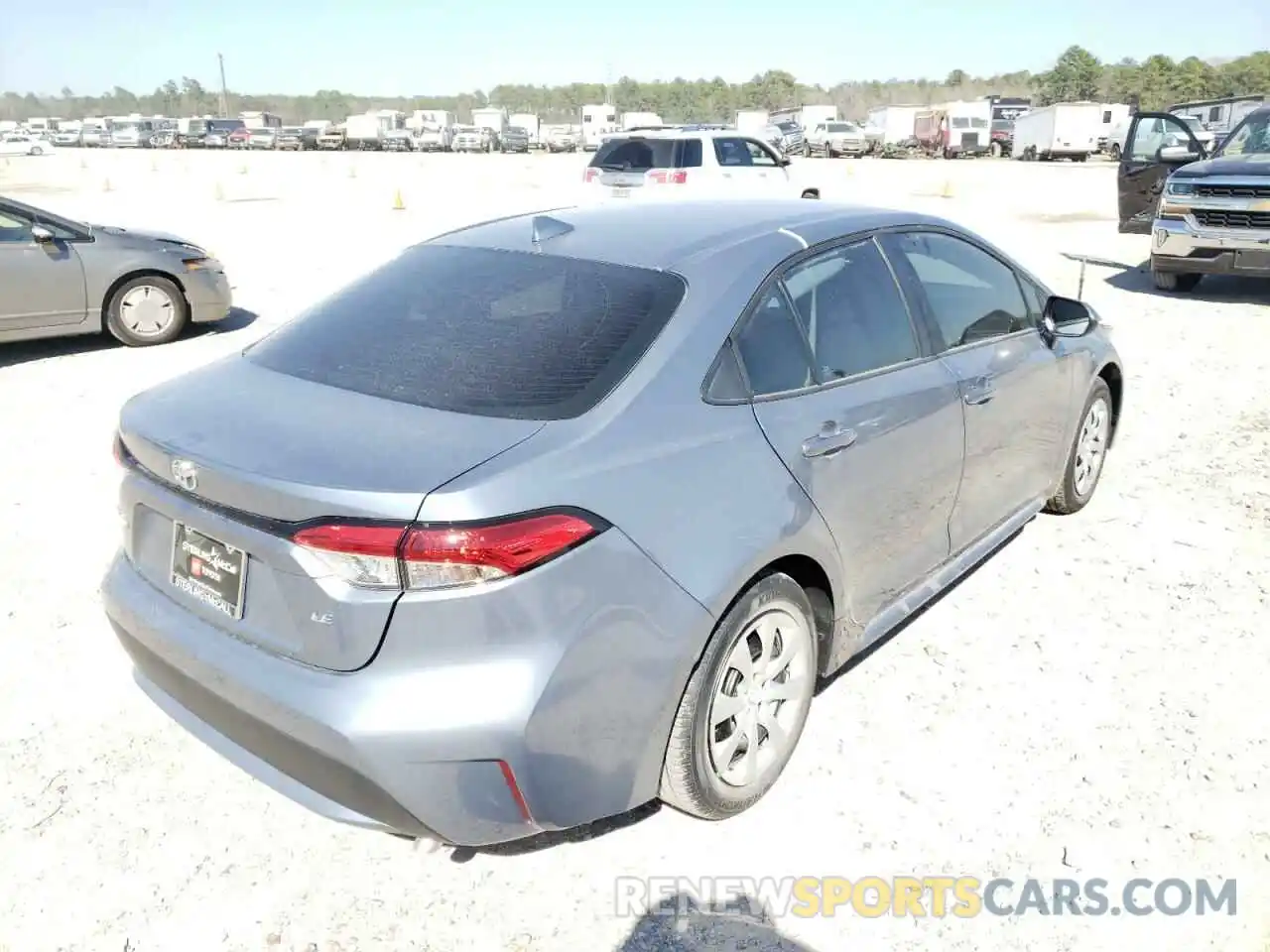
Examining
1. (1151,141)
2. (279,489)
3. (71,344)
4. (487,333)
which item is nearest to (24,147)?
(71,344)

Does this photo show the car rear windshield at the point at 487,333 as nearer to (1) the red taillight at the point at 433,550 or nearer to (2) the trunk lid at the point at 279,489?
(2) the trunk lid at the point at 279,489

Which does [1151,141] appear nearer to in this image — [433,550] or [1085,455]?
[1085,455]

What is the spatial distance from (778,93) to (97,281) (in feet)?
409

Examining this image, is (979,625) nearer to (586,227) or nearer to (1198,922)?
(1198,922)

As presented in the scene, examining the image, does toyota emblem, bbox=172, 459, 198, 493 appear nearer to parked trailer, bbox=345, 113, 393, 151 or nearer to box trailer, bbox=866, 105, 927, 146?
box trailer, bbox=866, 105, 927, 146

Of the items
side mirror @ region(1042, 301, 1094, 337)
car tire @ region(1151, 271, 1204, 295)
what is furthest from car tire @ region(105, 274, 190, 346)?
car tire @ region(1151, 271, 1204, 295)

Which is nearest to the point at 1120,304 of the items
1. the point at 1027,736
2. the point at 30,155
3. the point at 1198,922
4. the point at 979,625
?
the point at 979,625

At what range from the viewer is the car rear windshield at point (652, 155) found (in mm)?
15734

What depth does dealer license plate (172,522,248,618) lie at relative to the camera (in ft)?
8.12

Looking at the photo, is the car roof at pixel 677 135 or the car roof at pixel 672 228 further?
the car roof at pixel 677 135

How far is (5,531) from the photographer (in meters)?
4.93

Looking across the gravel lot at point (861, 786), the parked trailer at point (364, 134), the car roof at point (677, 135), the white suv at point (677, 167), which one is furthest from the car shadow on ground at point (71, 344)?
the parked trailer at point (364, 134)

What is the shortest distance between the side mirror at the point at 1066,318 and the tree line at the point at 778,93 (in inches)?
3208

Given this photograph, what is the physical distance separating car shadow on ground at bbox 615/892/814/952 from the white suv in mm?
13522
